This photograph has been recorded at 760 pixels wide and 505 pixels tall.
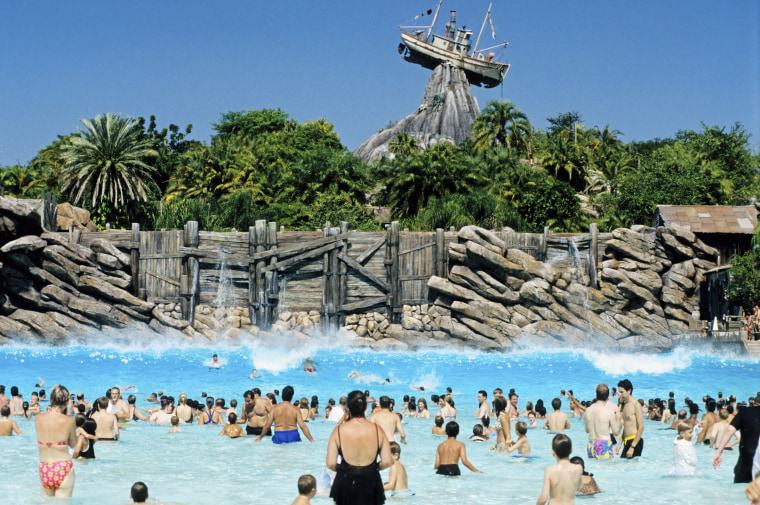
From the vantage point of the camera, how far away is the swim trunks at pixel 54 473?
29.7 ft

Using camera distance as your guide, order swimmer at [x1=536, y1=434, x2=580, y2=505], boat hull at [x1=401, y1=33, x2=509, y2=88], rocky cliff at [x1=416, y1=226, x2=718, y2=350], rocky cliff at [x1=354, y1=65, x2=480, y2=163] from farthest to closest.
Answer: boat hull at [x1=401, y1=33, x2=509, y2=88], rocky cliff at [x1=354, y1=65, x2=480, y2=163], rocky cliff at [x1=416, y1=226, x2=718, y2=350], swimmer at [x1=536, y1=434, x2=580, y2=505]

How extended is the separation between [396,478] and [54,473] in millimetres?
4074

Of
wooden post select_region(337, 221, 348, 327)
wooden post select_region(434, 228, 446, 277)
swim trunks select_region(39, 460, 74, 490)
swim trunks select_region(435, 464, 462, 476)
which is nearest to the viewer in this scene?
swim trunks select_region(39, 460, 74, 490)

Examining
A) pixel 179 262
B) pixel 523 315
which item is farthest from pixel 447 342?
pixel 179 262

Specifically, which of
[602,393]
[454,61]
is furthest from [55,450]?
[454,61]

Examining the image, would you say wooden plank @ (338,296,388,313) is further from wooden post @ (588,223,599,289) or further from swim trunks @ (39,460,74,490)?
swim trunks @ (39,460,74,490)

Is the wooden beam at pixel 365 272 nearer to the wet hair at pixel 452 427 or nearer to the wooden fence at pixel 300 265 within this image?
the wooden fence at pixel 300 265

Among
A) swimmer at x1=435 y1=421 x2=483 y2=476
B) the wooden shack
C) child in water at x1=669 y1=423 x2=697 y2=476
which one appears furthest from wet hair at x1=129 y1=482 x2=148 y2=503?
the wooden shack

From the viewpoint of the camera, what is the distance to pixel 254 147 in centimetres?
5066

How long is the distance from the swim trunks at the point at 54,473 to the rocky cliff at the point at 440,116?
53447 millimetres

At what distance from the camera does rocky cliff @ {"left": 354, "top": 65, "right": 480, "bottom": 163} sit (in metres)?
64.4

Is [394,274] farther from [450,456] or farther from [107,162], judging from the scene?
[450,456]

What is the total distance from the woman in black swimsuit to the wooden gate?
2429 cm

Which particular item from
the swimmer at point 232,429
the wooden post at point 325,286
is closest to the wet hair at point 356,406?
the swimmer at point 232,429
